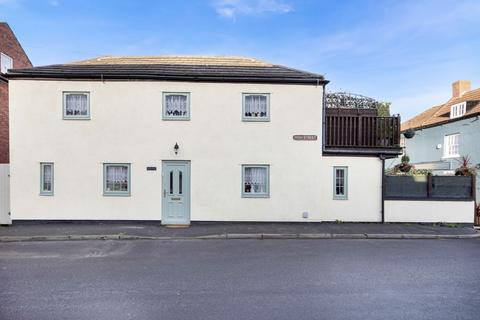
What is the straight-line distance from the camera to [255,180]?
12.9 metres

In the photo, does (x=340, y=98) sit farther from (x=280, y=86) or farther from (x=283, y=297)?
(x=283, y=297)

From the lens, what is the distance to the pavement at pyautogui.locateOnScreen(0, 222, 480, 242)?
10.6m

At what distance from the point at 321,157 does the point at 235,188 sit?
3368mm

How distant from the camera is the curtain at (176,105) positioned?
12750 millimetres

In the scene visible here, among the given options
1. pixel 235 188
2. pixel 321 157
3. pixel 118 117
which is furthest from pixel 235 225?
pixel 118 117

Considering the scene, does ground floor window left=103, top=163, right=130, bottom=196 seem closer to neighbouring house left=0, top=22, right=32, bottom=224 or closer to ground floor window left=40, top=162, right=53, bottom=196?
ground floor window left=40, top=162, right=53, bottom=196

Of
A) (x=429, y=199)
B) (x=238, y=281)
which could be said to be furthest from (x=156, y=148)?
(x=429, y=199)

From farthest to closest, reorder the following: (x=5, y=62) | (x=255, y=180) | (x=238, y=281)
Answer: (x=5, y=62) → (x=255, y=180) → (x=238, y=281)

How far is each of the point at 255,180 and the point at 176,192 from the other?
291 cm

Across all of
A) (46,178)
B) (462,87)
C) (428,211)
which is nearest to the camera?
(46,178)

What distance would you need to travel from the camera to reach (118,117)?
1263cm

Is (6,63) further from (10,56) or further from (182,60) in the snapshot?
(182,60)

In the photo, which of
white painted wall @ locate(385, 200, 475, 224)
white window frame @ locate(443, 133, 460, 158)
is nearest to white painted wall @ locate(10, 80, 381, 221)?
white painted wall @ locate(385, 200, 475, 224)

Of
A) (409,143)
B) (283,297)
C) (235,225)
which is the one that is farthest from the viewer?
(409,143)
